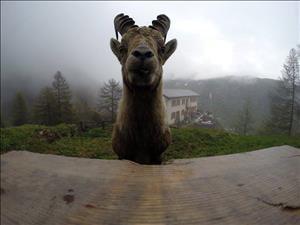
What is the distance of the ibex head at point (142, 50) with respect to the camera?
268 cm

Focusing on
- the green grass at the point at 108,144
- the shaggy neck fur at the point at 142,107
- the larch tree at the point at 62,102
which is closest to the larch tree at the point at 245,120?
the green grass at the point at 108,144

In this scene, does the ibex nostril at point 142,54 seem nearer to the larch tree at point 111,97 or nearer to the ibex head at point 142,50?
the ibex head at point 142,50

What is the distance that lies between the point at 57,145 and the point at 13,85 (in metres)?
149

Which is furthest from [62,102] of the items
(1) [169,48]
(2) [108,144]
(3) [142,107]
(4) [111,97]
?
(3) [142,107]

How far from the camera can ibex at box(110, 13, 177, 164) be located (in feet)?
10.4

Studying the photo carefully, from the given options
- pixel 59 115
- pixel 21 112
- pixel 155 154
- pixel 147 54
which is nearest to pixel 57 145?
pixel 155 154

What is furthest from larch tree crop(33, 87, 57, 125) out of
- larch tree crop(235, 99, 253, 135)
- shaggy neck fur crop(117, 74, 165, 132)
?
larch tree crop(235, 99, 253, 135)

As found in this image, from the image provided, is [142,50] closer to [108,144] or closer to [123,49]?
[123,49]

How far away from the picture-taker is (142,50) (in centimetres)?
261

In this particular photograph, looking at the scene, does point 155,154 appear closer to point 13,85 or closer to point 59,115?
point 59,115

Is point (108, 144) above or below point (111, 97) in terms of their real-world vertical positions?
below

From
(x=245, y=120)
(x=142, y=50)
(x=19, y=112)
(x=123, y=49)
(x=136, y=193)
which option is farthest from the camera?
(x=19, y=112)

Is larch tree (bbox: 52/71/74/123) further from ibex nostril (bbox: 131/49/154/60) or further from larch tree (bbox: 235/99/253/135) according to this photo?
ibex nostril (bbox: 131/49/154/60)

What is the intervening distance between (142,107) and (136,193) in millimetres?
2536
